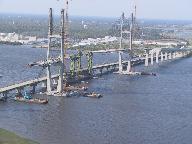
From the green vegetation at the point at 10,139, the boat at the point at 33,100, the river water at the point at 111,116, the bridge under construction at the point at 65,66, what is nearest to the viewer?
the green vegetation at the point at 10,139

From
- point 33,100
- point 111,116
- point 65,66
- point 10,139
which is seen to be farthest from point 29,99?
point 65,66

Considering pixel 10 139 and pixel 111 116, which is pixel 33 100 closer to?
pixel 111 116

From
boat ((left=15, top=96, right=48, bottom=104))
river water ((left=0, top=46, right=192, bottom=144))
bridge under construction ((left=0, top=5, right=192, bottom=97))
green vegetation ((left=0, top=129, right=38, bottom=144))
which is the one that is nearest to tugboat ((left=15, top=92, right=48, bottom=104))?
boat ((left=15, top=96, right=48, bottom=104))

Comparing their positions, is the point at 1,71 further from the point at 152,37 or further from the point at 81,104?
the point at 152,37

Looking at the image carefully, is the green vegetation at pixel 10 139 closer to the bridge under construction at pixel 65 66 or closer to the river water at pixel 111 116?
the river water at pixel 111 116

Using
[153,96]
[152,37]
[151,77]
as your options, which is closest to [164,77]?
[151,77]

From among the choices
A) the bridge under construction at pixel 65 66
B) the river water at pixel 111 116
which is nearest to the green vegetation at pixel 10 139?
the river water at pixel 111 116
